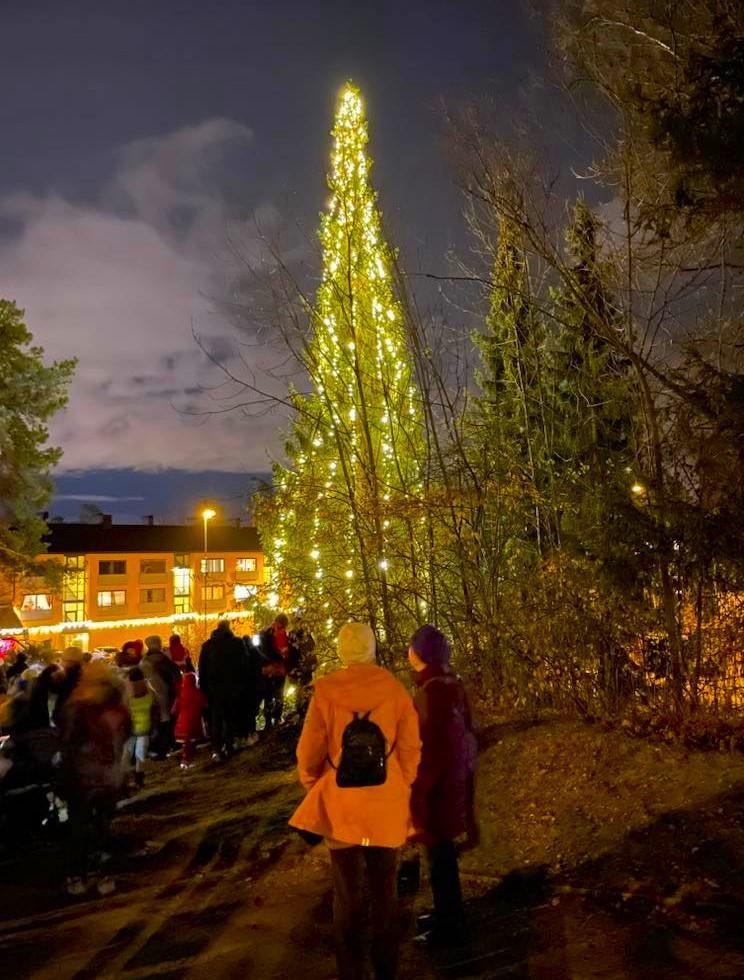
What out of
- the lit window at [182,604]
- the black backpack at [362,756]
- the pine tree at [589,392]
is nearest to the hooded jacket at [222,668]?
the pine tree at [589,392]

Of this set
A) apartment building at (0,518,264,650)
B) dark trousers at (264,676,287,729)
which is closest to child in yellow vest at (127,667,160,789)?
dark trousers at (264,676,287,729)

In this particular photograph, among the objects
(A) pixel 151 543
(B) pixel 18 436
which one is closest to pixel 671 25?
(B) pixel 18 436

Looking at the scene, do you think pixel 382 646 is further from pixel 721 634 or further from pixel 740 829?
pixel 740 829

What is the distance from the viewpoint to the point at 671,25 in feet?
22.7

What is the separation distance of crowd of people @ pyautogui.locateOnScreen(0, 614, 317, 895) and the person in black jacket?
0.01 meters

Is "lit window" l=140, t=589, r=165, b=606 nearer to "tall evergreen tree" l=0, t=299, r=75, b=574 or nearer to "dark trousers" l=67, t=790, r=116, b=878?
"tall evergreen tree" l=0, t=299, r=75, b=574

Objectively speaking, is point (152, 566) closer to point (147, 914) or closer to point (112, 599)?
point (112, 599)

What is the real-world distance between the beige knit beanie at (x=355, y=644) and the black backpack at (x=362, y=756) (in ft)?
1.00

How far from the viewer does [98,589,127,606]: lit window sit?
57.4 metres

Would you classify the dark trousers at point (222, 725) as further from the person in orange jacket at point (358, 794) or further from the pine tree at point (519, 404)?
the person in orange jacket at point (358, 794)

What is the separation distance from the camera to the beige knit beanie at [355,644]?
3834mm

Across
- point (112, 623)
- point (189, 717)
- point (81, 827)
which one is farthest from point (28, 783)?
point (112, 623)

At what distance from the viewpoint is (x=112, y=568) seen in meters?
58.2

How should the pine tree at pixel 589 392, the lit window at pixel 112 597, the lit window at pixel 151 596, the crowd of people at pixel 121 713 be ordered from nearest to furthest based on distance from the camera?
the crowd of people at pixel 121 713
the pine tree at pixel 589 392
the lit window at pixel 112 597
the lit window at pixel 151 596
